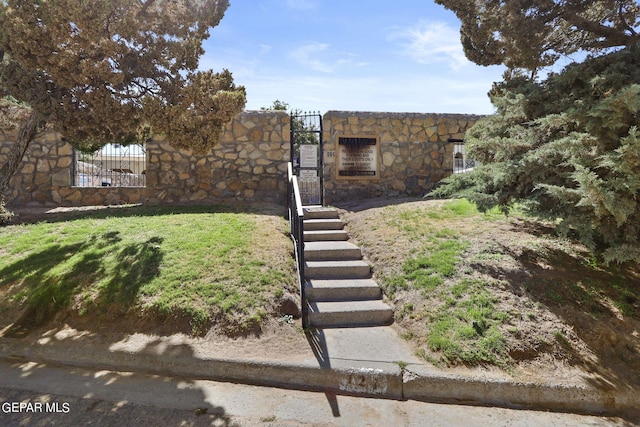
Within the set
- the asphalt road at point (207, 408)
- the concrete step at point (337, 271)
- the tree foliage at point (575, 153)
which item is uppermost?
the tree foliage at point (575, 153)

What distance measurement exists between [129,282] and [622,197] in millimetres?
5506

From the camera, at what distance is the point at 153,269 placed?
4.95 meters

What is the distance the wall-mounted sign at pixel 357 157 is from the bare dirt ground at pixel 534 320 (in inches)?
165

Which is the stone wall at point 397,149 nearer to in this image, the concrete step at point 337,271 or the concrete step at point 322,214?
the concrete step at point 322,214

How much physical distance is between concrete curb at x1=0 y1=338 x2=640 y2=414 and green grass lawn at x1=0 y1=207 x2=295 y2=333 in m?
0.52

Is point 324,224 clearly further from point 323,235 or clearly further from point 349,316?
point 349,316

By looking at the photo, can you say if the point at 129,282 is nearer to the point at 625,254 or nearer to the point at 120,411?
the point at 120,411

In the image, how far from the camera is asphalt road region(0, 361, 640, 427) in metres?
2.87

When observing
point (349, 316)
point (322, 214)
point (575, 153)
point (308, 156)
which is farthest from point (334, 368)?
point (308, 156)

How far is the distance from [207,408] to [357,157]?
7.47 m

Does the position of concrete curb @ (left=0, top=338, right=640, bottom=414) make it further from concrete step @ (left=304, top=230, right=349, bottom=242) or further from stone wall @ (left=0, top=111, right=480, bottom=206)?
stone wall @ (left=0, top=111, right=480, bottom=206)

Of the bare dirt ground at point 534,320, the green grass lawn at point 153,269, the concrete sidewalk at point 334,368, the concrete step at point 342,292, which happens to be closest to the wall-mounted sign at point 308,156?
the green grass lawn at point 153,269

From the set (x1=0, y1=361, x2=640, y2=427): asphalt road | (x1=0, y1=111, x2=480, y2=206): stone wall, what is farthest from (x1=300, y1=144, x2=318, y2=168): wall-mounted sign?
(x1=0, y1=361, x2=640, y2=427): asphalt road

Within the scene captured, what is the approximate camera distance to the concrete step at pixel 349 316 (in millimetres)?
4367
